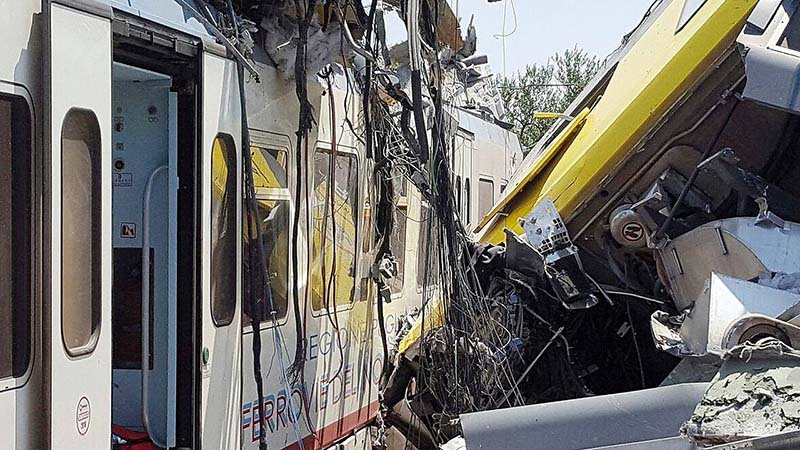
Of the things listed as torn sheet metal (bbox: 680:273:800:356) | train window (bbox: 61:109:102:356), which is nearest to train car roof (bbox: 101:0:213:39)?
train window (bbox: 61:109:102:356)

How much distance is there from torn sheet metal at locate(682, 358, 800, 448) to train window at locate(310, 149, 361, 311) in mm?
2700

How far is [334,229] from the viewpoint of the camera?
5996 mm

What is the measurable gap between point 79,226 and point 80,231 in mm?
18

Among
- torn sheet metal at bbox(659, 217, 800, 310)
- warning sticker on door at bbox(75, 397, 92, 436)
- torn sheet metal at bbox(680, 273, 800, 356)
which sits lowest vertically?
warning sticker on door at bbox(75, 397, 92, 436)

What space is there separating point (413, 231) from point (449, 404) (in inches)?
88.8

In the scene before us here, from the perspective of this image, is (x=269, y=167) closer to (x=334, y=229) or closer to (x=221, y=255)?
(x=221, y=255)

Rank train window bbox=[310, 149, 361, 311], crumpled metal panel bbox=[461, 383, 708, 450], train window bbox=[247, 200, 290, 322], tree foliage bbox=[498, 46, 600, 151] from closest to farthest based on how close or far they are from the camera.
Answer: crumpled metal panel bbox=[461, 383, 708, 450] → train window bbox=[247, 200, 290, 322] → train window bbox=[310, 149, 361, 311] → tree foliage bbox=[498, 46, 600, 151]

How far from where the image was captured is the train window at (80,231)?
320 cm

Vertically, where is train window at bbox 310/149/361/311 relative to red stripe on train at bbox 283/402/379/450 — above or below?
above

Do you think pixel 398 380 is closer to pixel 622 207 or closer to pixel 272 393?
pixel 272 393

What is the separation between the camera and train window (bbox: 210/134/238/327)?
4398 mm

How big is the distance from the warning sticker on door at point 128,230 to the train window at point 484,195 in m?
6.66

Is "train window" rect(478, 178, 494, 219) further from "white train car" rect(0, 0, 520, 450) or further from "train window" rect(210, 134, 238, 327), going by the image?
"train window" rect(210, 134, 238, 327)

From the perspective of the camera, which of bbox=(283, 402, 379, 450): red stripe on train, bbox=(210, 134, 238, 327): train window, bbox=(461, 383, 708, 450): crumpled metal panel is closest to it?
bbox=(461, 383, 708, 450): crumpled metal panel
